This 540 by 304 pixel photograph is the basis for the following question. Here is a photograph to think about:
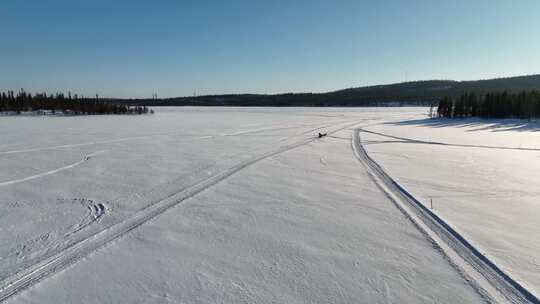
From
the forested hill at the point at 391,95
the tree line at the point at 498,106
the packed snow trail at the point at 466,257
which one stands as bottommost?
the packed snow trail at the point at 466,257

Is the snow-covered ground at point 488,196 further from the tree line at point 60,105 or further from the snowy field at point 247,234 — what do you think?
the tree line at point 60,105

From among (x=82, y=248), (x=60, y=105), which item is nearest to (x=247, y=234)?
(x=82, y=248)

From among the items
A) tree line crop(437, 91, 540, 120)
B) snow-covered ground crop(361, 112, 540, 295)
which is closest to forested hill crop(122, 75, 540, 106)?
tree line crop(437, 91, 540, 120)

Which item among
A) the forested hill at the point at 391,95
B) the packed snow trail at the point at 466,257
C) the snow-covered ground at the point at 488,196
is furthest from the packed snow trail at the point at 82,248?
the forested hill at the point at 391,95

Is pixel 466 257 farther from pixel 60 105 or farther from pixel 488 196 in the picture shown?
pixel 60 105

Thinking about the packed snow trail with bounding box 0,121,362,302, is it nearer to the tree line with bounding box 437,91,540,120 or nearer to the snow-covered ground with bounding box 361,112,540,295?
the snow-covered ground with bounding box 361,112,540,295

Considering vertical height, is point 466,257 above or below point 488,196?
below

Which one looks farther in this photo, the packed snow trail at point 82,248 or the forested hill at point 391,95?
the forested hill at point 391,95
